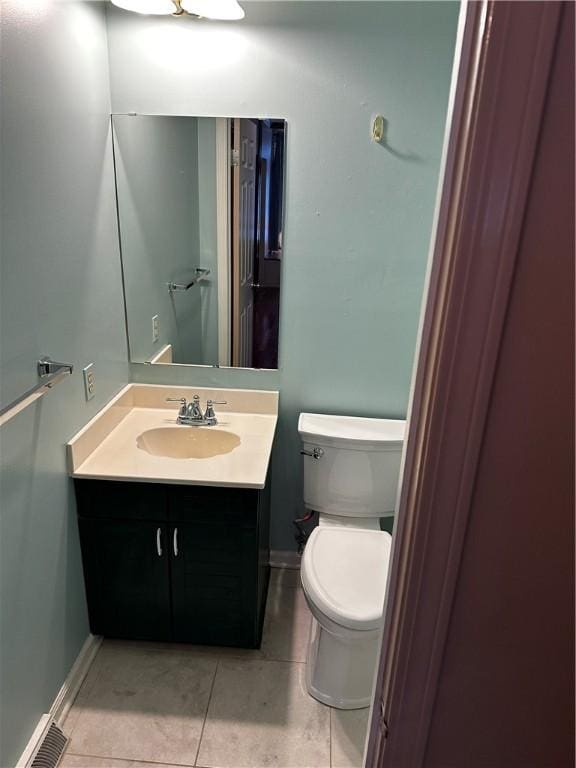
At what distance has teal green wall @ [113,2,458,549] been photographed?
1.73 m

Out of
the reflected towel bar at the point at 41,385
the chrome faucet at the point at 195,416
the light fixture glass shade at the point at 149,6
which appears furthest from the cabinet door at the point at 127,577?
the light fixture glass shade at the point at 149,6

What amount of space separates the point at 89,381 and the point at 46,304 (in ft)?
Result: 1.25

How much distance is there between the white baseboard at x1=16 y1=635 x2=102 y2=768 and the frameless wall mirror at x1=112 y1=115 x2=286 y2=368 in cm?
110

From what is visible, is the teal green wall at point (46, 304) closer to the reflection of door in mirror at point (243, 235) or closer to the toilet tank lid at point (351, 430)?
the reflection of door in mirror at point (243, 235)

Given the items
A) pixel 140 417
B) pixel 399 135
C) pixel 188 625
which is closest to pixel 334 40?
pixel 399 135

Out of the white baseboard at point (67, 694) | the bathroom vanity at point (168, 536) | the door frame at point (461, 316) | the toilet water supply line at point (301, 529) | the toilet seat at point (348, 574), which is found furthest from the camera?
the toilet water supply line at point (301, 529)

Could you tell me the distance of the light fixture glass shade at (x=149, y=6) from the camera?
1.58 m

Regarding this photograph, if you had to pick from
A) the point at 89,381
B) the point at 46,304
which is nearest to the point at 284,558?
the point at 89,381

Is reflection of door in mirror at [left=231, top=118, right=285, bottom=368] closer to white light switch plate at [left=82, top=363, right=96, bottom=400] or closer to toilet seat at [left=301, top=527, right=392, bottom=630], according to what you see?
white light switch plate at [left=82, top=363, right=96, bottom=400]

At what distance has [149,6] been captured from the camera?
1.59 m

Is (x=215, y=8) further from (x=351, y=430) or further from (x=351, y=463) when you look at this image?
(x=351, y=463)

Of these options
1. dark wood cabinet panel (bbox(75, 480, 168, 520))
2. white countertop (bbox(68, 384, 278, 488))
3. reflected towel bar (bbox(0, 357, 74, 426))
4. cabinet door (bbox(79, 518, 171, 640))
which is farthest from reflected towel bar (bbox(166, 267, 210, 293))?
cabinet door (bbox(79, 518, 171, 640))

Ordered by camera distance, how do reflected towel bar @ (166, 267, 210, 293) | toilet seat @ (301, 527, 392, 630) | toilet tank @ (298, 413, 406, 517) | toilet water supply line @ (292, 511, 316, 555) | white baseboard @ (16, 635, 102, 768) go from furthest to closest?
1. toilet water supply line @ (292, 511, 316, 555)
2. reflected towel bar @ (166, 267, 210, 293)
3. toilet tank @ (298, 413, 406, 517)
4. toilet seat @ (301, 527, 392, 630)
5. white baseboard @ (16, 635, 102, 768)

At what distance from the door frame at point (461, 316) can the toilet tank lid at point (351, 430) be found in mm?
1239
